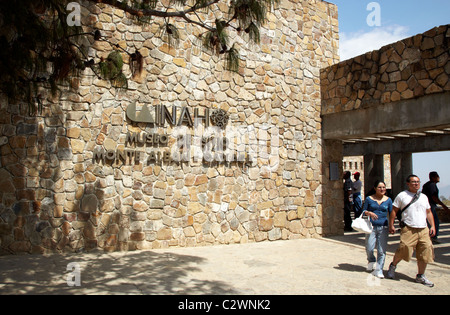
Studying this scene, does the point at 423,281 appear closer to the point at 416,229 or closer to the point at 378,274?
the point at 378,274

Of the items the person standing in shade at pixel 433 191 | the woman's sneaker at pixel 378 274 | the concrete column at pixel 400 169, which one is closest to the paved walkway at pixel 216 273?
the woman's sneaker at pixel 378 274

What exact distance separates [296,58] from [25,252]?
746cm

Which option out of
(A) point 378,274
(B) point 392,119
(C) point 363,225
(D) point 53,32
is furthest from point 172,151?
(B) point 392,119

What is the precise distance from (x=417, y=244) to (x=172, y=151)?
15.9 ft

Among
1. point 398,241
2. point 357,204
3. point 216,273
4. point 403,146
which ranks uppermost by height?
point 403,146

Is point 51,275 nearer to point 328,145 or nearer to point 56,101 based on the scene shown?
point 56,101

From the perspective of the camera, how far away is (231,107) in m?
8.82

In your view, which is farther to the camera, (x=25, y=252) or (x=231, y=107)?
(x=231, y=107)

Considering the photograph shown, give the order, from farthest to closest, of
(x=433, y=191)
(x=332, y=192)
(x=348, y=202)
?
(x=348, y=202)
(x=332, y=192)
(x=433, y=191)

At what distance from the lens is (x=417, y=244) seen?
5383 mm

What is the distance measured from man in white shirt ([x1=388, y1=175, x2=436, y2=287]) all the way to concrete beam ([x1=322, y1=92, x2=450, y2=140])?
8.06ft

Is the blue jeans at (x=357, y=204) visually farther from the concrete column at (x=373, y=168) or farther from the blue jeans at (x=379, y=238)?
the blue jeans at (x=379, y=238)

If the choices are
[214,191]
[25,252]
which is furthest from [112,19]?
[25,252]
